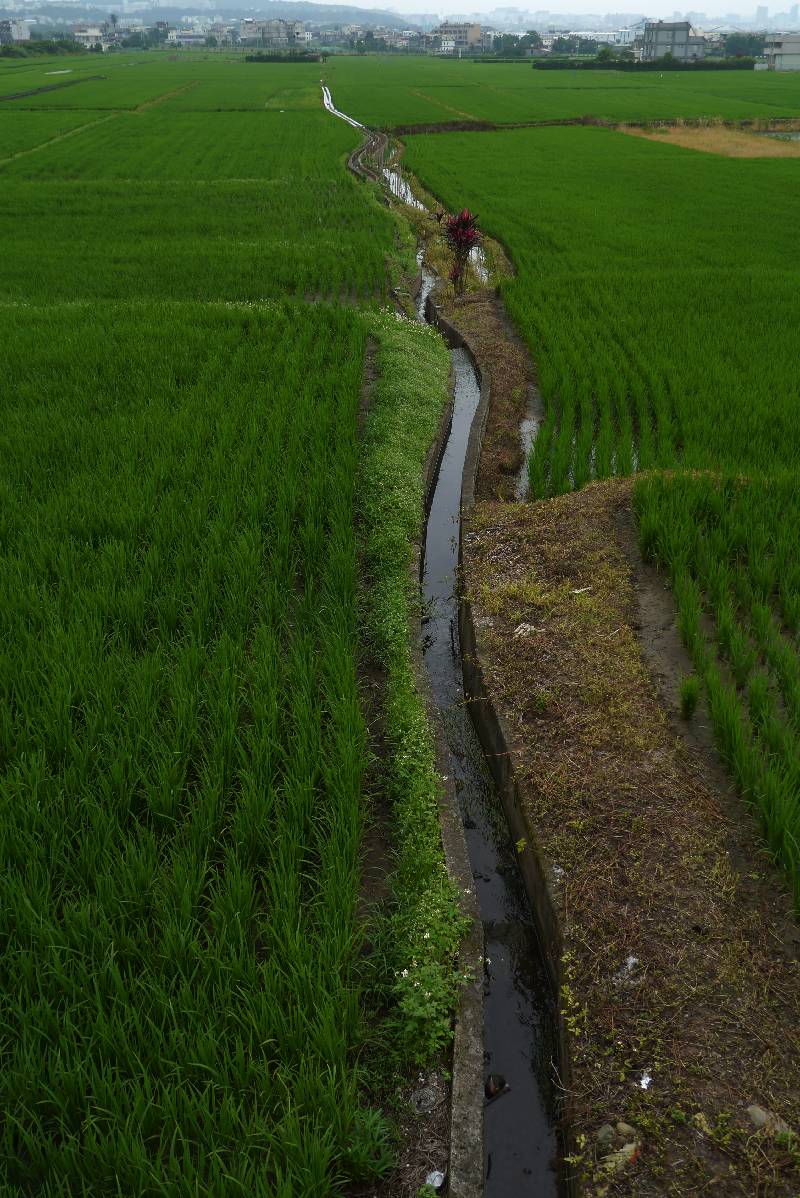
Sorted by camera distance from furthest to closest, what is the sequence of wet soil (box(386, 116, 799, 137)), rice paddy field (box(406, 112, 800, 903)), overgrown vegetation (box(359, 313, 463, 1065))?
1. wet soil (box(386, 116, 799, 137))
2. rice paddy field (box(406, 112, 800, 903))
3. overgrown vegetation (box(359, 313, 463, 1065))

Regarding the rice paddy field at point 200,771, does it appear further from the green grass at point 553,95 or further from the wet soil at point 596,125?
the green grass at point 553,95

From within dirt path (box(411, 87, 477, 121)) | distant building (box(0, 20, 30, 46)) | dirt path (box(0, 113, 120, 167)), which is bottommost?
dirt path (box(0, 113, 120, 167))

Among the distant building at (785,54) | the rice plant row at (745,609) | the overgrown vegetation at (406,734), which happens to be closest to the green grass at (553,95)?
the distant building at (785,54)

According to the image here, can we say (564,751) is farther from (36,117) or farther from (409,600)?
(36,117)

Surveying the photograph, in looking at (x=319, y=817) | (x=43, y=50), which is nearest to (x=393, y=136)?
(x=319, y=817)

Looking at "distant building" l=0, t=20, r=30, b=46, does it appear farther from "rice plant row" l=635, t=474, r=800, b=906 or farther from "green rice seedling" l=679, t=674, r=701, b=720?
"green rice seedling" l=679, t=674, r=701, b=720

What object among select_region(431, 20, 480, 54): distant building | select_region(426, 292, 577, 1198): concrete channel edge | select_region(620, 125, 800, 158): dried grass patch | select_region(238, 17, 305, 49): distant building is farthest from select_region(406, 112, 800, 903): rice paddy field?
select_region(431, 20, 480, 54): distant building

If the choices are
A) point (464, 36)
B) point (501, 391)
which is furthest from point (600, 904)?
point (464, 36)
